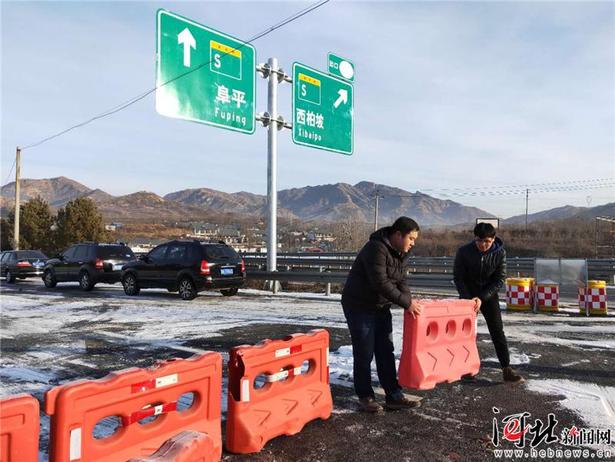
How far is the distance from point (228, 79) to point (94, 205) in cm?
2277

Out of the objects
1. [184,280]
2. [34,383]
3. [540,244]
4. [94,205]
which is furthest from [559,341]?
[540,244]

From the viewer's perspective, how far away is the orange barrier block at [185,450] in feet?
9.61

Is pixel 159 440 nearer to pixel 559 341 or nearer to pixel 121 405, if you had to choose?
pixel 121 405

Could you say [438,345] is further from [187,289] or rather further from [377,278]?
[187,289]

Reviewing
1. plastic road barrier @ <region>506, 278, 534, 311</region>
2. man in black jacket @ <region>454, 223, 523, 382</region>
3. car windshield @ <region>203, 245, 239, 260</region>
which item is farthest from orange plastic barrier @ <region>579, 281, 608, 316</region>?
car windshield @ <region>203, 245, 239, 260</region>

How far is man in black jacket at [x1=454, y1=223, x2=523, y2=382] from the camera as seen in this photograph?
218 inches

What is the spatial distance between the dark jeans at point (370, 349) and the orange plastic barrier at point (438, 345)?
1.12 ft

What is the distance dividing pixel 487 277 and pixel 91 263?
46.2ft

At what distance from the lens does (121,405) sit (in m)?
3.16

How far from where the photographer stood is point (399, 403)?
185 inches

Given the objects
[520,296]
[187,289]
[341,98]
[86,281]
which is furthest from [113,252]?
[520,296]

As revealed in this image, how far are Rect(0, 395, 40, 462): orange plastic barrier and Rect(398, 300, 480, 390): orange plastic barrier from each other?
3442mm

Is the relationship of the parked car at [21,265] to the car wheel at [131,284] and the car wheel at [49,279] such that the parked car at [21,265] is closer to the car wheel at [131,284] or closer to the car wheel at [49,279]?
the car wheel at [49,279]

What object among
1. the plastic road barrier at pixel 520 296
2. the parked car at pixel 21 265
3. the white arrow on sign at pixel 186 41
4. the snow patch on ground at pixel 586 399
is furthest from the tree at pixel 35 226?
the snow patch on ground at pixel 586 399
